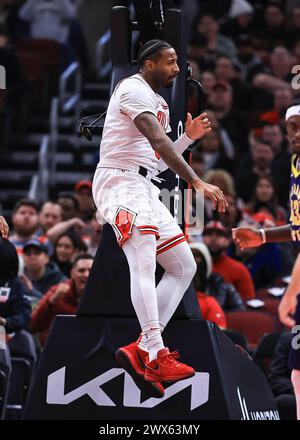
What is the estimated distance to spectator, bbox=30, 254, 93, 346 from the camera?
998cm

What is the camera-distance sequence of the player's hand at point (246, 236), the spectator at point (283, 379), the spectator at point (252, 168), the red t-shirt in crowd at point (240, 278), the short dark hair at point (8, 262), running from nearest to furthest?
1. the player's hand at point (246, 236)
2. the spectator at point (283, 379)
3. the short dark hair at point (8, 262)
4. the red t-shirt in crowd at point (240, 278)
5. the spectator at point (252, 168)

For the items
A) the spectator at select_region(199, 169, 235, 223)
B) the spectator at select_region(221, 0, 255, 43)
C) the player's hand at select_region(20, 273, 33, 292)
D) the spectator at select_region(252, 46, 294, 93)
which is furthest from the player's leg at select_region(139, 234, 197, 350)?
the spectator at select_region(221, 0, 255, 43)

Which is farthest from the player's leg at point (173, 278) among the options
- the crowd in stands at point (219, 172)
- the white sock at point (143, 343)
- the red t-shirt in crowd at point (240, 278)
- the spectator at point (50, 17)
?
the spectator at point (50, 17)

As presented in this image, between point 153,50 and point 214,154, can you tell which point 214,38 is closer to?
point 214,154

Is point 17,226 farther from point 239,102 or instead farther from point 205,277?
point 239,102

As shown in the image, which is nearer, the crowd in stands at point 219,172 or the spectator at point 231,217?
the crowd in stands at point 219,172

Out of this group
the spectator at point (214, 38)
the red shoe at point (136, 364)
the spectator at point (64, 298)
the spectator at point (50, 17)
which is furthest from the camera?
the spectator at point (214, 38)

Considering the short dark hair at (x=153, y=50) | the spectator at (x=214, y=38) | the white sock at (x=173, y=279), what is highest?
the short dark hair at (x=153, y=50)

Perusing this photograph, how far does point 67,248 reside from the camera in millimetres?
11648

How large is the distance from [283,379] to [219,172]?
4.15m

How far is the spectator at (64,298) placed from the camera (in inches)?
393

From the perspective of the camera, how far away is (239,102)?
16.5m

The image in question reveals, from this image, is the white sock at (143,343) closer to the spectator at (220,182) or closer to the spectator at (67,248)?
the spectator at (67,248)
